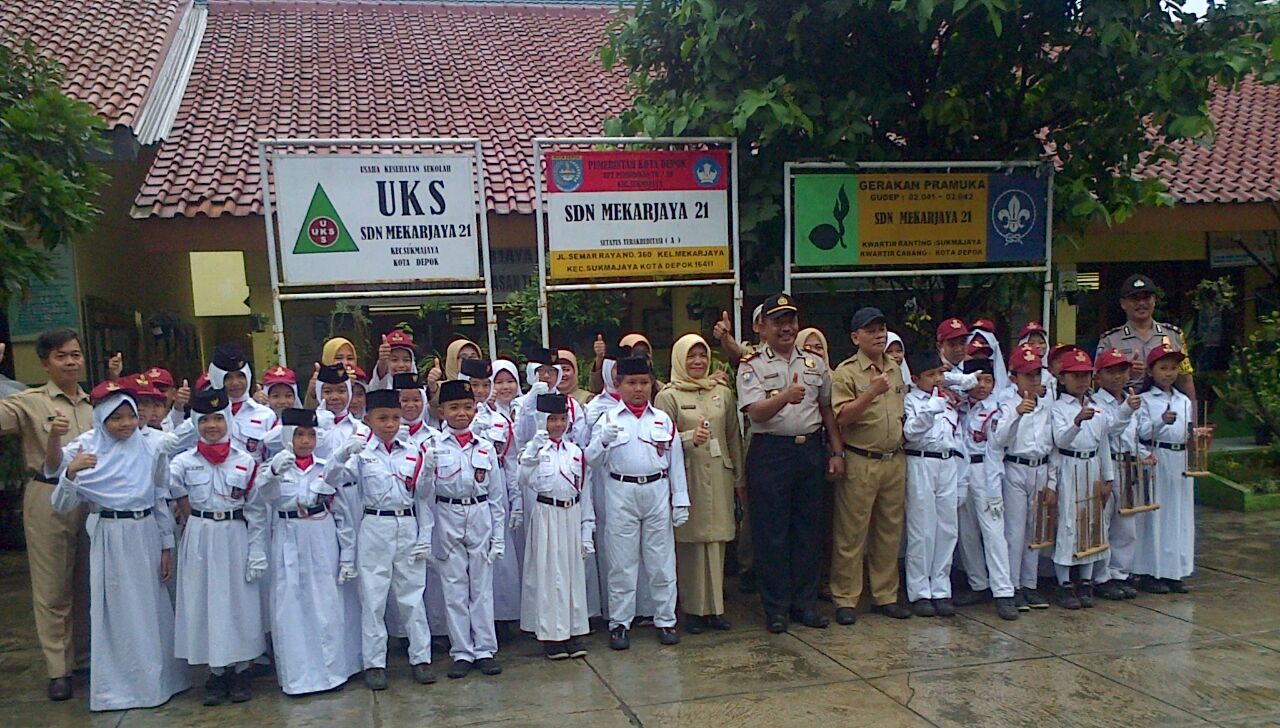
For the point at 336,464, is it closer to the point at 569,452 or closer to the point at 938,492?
the point at 569,452

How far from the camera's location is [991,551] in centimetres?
598

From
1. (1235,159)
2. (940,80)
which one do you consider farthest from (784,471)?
(1235,159)

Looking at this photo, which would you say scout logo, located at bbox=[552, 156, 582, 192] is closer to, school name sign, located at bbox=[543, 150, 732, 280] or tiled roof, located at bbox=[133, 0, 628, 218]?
school name sign, located at bbox=[543, 150, 732, 280]

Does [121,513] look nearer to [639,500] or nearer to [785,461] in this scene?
[639,500]

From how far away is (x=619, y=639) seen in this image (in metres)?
5.53

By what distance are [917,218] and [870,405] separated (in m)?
1.83

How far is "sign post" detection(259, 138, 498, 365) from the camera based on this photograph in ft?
19.5

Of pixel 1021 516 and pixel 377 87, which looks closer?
pixel 1021 516

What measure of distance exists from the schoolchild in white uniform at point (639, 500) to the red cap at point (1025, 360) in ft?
7.05

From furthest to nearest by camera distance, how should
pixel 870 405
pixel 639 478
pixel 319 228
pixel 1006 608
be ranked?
1. pixel 319 228
2. pixel 1006 608
3. pixel 870 405
4. pixel 639 478

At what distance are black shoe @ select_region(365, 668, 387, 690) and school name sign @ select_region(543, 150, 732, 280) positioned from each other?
2644 mm

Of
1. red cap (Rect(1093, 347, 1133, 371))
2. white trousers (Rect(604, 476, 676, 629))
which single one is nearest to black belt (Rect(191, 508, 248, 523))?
white trousers (Rect(604, 476, 676, 629))

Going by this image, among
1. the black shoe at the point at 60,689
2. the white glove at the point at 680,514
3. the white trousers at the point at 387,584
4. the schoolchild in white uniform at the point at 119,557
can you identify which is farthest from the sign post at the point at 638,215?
the black shoe at the point at 60,689

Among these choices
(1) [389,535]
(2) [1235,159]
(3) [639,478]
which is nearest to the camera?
(1) [389,535]
